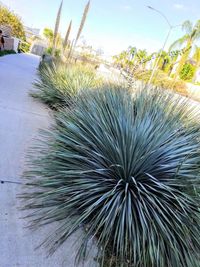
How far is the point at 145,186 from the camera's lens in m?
2.27

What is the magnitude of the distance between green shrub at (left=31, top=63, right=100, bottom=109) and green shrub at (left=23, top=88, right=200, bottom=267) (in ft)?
9.67

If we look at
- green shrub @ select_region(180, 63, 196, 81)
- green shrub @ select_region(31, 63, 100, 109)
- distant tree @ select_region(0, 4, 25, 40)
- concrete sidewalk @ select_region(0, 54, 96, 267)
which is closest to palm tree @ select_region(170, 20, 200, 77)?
green shrub @ select_region(180, 63, 196, 81)

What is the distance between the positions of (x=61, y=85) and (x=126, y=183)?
4506mm

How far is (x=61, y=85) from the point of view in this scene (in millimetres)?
6242

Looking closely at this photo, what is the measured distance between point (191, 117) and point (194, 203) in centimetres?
142

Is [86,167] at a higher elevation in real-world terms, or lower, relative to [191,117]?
lower

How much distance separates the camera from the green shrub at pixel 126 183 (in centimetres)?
201

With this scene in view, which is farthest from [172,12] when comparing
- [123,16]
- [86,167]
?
[86,167]

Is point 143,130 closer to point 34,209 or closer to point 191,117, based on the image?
point 191,117

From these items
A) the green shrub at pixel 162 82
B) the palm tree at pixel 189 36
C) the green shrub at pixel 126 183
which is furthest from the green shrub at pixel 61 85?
the palm tree at pixel 189 36

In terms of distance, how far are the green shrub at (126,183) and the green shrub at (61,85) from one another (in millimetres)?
2947

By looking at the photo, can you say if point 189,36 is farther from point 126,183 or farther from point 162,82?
point 126,183

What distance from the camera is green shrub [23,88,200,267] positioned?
2.01m

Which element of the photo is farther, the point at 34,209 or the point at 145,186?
the point at 34,209
